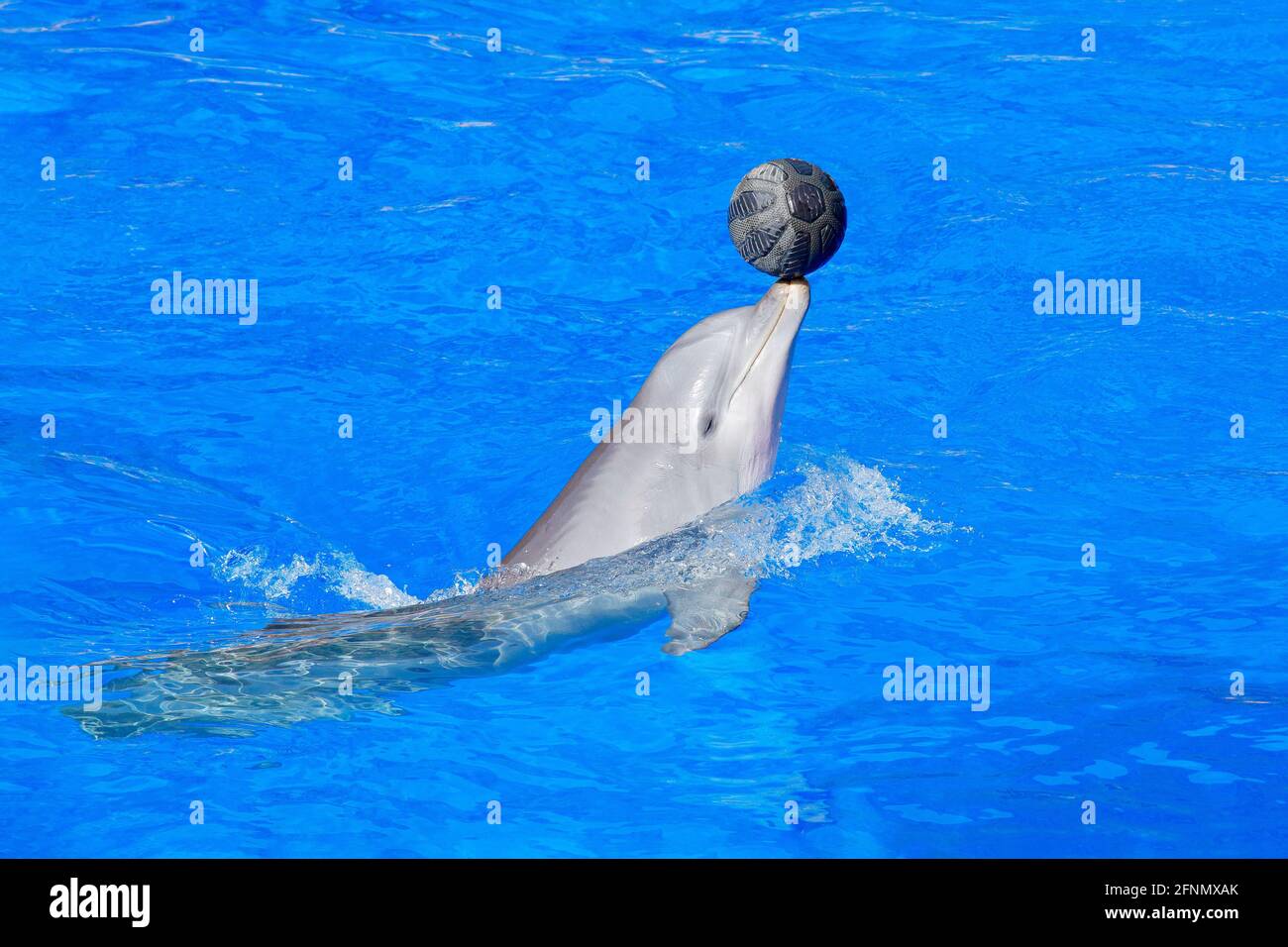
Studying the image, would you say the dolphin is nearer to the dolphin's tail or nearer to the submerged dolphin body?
the submerged dolphin body

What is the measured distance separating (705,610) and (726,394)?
0.89 metres

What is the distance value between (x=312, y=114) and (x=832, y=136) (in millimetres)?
4004

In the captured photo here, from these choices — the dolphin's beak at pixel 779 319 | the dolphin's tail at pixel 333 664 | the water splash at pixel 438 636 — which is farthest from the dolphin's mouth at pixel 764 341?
the dolphin's tail at pixel 333 664

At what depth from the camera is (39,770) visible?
559 cm

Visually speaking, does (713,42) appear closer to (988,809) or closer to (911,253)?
(911,253)

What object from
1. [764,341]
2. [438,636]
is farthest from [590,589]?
[764,341]

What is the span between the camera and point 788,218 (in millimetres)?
5688

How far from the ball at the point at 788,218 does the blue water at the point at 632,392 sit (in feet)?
4.06

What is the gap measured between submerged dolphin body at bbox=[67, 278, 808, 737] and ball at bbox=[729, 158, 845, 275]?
0.17m

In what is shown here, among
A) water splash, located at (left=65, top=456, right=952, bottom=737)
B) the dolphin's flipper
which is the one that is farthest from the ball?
the dolphin's flipper

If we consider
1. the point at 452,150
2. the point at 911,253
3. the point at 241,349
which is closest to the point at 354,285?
the point at 241,349

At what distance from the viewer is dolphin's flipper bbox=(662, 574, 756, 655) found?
18.5ft

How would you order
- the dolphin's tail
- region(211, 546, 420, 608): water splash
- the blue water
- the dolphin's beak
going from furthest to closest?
region(211, 546, 420, 608): water splash
the dolphin's beak
the dolphin's tail
the blue water

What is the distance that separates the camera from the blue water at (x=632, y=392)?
5.56m
